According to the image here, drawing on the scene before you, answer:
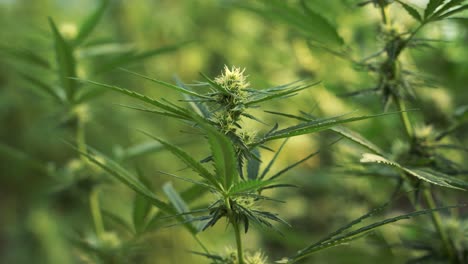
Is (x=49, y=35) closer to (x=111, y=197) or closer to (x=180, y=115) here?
(x=180, y=115)

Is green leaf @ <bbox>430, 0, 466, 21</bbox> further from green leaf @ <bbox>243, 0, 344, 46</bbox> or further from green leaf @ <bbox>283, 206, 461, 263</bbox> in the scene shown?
green leaf @ <bbox>283, 206, 461, 263</bbox>

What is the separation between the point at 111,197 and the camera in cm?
237

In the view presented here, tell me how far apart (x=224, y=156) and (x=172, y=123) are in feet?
7.39

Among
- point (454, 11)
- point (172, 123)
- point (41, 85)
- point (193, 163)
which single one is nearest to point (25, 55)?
point (41, 85)

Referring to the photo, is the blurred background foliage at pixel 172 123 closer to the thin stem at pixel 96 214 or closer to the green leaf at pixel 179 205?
the thin stem at pixel 96 214

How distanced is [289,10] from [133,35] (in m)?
2.27

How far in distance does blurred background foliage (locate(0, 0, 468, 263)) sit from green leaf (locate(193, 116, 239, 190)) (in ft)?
0.95

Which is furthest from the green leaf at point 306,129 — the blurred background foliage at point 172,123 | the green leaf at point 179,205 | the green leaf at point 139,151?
the green leaf at point 139,151

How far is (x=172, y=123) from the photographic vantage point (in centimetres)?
263

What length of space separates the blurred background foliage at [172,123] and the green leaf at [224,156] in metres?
0.29

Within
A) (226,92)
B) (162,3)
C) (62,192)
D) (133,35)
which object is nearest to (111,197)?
(133,35)

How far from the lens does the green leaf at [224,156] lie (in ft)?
1.27

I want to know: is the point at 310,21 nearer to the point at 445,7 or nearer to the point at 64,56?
the point at 445,7

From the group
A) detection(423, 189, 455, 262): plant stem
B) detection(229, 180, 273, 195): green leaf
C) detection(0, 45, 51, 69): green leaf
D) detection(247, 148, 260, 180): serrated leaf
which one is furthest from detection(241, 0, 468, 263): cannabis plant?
detection(0, 45, 51, 69): green leaf
